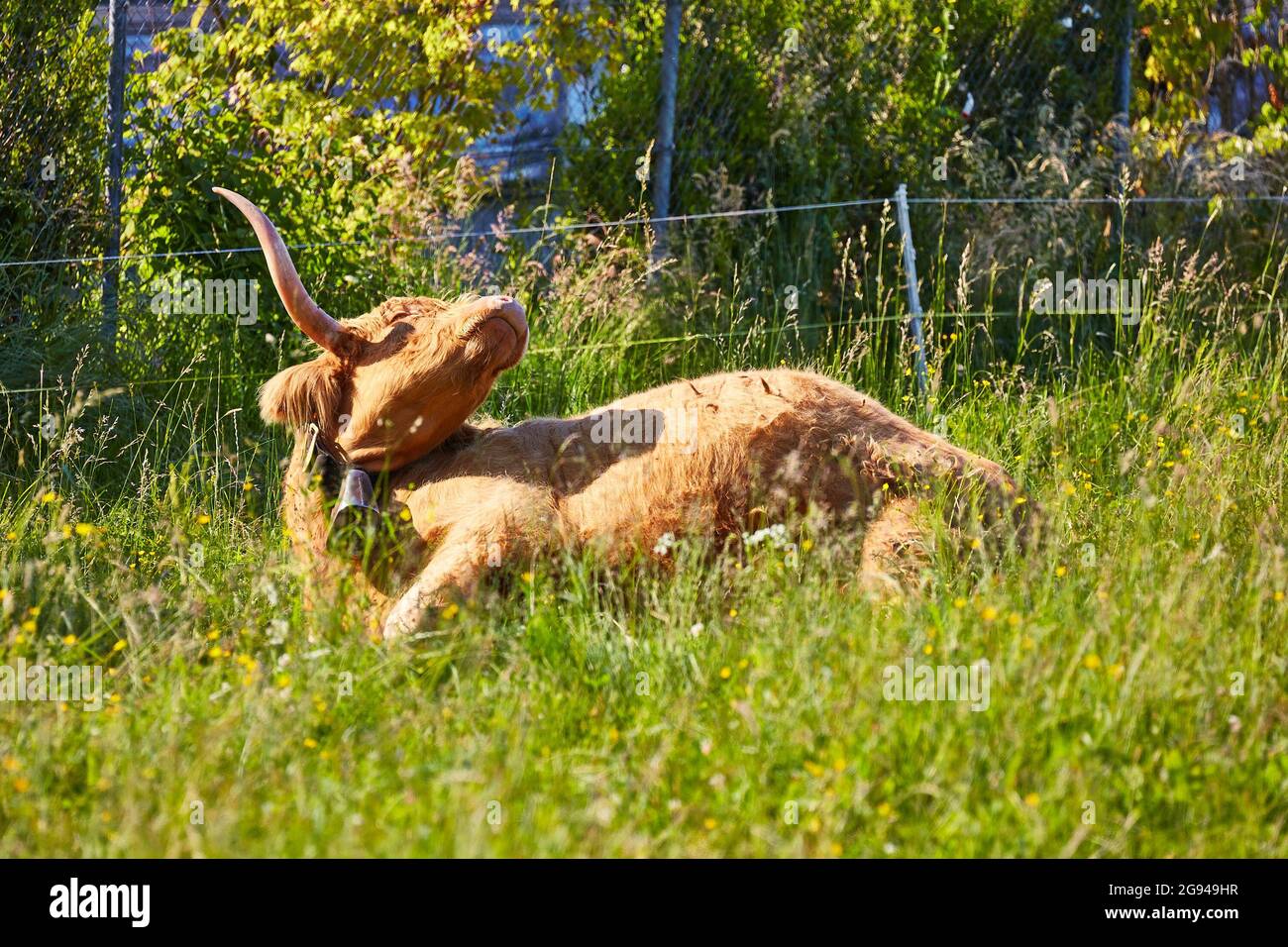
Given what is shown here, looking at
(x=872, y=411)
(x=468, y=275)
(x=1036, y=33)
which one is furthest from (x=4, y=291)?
(x=1036, y=33)

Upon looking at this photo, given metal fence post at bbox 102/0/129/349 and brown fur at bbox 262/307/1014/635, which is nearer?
brown fur at bbox 262/307/1014/635

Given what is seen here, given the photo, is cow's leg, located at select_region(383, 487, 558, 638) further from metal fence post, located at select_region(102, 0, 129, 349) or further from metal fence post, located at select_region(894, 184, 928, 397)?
metal fence post, located at select_region(102, 0, 129, 349)

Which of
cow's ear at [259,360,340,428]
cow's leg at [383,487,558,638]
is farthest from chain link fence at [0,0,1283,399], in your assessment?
cow's leg at [383,487,558,638]

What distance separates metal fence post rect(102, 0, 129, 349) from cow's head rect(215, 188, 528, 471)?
2.48 metres

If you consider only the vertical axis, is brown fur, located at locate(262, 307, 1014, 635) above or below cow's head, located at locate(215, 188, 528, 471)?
below

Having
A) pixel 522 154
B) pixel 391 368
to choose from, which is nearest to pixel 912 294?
pixel 522 154

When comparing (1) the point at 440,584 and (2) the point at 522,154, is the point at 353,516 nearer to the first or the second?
(1) the point at 440,584

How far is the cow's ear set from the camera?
465 cm

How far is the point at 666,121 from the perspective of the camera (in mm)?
8422

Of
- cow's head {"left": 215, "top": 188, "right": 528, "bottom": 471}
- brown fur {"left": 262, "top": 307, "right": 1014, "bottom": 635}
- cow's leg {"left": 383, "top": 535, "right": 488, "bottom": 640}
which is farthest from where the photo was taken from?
cow's head {"left": 215, "top": 188, "right": 528, "bottom": 471}

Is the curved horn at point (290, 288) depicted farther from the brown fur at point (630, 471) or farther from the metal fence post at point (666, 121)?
the metal fence post at point (666, 121)

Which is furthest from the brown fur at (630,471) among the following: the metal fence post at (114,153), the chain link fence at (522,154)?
the metal fence post at (114,153)

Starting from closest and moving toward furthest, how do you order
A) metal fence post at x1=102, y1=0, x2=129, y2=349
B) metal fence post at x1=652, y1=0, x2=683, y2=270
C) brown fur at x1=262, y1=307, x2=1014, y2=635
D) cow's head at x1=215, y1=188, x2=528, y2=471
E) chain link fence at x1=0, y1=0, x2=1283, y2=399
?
1. brown fur at x1=262, y1=307, x2=1014, y2=635
2. cow's head at x1=215, y1=188, x2=528, y2=471
3. metal fence post at x1=102, y1=0, x2=129, y2=349
4. chain link fence at x1=0, y1=0, x2=1283, y2=399
5. metal fence post at x1=652, y1=0, x2=683, y2=270

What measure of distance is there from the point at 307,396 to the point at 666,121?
4.34 metres
